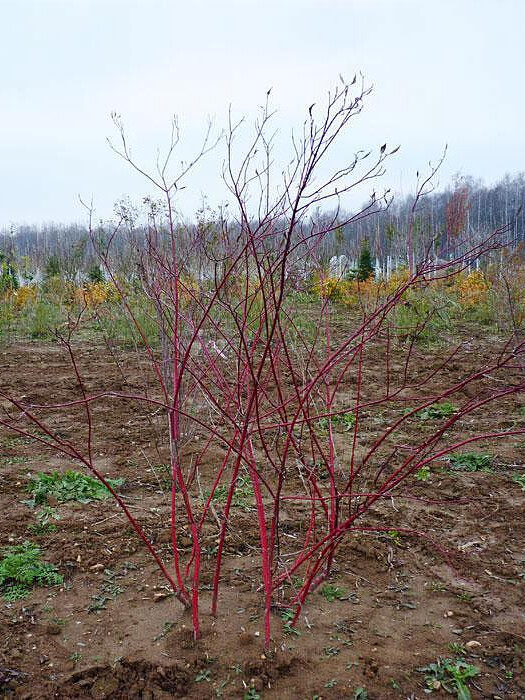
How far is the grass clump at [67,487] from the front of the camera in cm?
321

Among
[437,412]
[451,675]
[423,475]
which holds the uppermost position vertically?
[437,412]

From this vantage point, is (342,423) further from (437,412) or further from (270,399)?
(270,399)

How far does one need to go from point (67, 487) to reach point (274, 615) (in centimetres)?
166

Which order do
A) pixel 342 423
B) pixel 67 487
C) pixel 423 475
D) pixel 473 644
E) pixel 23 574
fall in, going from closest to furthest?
pixel 473 644, pixel 23 574, pixel 67 487, pixel 423 475, pixel 342 423

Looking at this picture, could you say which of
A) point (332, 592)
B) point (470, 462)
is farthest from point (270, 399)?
point (470, 462)

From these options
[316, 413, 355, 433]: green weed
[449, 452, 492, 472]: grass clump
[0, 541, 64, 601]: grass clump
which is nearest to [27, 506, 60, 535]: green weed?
[0, 541, 64, 601]: grass clump

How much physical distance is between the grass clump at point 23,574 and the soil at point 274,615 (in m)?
0.04

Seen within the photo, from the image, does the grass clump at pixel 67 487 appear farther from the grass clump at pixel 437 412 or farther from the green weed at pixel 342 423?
the grass clump at pixel 437 412

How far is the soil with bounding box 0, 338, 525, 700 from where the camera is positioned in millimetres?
1853

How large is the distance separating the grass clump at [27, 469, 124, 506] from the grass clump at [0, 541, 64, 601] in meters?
0.60

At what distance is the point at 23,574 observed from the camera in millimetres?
2457

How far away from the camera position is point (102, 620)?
2203mm

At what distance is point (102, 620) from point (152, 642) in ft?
0.90

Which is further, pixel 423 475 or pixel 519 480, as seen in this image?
pixel 423 475
